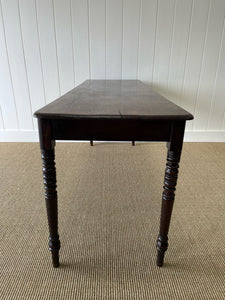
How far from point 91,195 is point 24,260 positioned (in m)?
0.59

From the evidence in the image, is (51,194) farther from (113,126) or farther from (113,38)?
(113,38)

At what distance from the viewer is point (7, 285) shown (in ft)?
3.05

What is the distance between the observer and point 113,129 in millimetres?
836

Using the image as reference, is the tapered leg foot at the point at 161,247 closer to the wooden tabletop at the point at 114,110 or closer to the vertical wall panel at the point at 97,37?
the wooden tabletop at the point at 114,110

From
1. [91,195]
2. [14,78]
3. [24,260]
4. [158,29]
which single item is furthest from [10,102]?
[24,260]

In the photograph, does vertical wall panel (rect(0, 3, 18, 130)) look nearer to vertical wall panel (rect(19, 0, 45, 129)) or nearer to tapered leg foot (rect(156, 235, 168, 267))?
vertical wall panel (rect(19, 0, 45, 129))

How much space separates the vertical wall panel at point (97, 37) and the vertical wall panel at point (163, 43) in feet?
1.71

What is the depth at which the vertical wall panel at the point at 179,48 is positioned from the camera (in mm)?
2051

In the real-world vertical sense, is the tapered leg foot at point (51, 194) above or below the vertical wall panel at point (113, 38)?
Answer: below

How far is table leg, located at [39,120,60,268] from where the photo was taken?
83cm

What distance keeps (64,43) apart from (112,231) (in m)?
1.81

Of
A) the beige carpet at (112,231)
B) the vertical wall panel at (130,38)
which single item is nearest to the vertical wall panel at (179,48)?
the vertical wall panel at (130,38)

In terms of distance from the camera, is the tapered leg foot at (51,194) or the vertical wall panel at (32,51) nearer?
the tapered leg foot at (51,194)

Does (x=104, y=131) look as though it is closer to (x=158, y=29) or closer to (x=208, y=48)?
(x=158, y=29)
